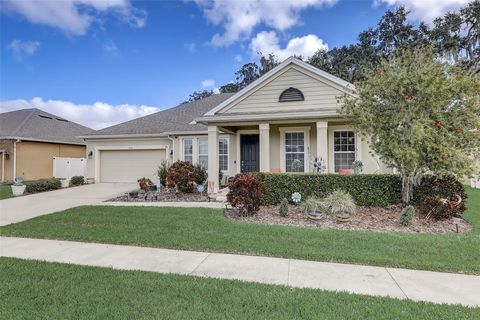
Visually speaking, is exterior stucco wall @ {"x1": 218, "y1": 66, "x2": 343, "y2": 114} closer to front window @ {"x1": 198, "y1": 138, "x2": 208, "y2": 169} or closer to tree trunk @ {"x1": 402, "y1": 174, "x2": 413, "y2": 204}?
front window @ {"x1": 198, "y1": 138, "x2": 208, "y2": 169}

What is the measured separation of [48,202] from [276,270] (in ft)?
33.8

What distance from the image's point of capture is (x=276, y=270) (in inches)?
169

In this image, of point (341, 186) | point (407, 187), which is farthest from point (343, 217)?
point (407, 187)

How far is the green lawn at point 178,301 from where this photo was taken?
2.97 metres

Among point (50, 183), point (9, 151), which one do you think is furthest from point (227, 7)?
point (9, 151)

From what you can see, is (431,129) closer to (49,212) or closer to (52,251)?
(52,251)

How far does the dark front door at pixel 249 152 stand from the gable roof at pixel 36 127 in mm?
12211

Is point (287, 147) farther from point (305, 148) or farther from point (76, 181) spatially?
point (76, 181)

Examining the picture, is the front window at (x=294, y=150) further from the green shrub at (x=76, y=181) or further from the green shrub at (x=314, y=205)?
the green shrub at (x=76, y=181)

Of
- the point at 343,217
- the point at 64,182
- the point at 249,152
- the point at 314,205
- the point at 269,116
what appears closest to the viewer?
the point at 343,217

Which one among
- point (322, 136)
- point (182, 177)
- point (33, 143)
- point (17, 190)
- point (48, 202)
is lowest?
point (48, 202)

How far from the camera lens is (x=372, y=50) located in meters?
29.3

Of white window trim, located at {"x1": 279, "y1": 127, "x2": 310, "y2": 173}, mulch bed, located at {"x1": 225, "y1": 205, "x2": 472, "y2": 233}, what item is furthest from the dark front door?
mulch bed, located at {"x1": 225, "y1": 205, "x2": 472, "y2": 233}

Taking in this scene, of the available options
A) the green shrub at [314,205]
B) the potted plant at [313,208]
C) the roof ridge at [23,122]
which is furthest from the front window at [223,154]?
the roof ridge at [23,122]
